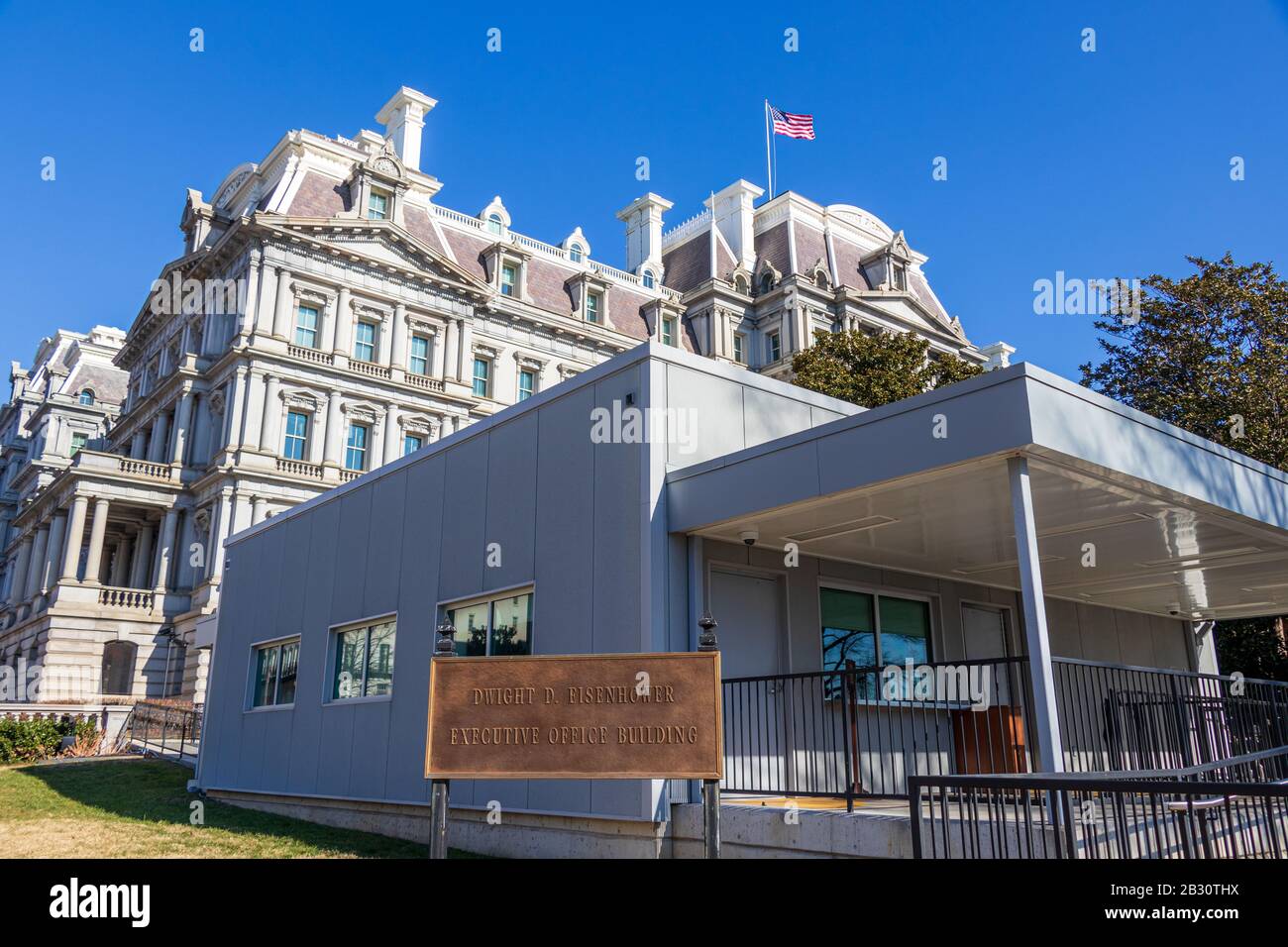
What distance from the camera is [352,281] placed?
1736 inches

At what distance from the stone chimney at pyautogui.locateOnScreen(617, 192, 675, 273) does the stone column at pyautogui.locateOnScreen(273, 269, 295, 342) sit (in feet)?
80.9

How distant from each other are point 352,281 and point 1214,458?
3985cm

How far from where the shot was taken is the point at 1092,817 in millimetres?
6223

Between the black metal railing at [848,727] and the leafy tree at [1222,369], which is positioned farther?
the leafy tree at [1222,369]

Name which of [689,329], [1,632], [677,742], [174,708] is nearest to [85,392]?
[1,632]

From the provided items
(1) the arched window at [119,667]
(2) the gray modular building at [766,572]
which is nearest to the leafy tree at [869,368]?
(2) the gray modular building at [766,572]

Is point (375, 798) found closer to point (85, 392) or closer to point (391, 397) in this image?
point (391, 397)

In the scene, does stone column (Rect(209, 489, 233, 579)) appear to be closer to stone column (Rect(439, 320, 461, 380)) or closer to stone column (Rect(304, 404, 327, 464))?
stone column (Rect(304, 404, 327, 464))

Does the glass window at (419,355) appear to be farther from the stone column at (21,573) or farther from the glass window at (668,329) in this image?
the stone column at (21,573)

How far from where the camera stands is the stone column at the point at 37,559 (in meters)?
45.7

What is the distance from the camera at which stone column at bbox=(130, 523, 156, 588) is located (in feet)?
151

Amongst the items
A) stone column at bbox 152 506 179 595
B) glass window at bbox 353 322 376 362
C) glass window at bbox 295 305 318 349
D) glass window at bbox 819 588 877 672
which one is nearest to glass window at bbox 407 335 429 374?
glass window at bbox 353 322 376 362

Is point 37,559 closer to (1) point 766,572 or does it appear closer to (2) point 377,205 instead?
(2) point 377,205

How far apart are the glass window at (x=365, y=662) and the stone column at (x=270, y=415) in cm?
2811
